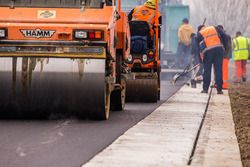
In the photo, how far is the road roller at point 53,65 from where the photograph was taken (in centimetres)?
1091

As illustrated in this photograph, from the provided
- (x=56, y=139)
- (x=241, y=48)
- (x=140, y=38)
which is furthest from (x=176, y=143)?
(x=241, y=48)

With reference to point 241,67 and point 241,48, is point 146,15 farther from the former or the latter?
point 241,48

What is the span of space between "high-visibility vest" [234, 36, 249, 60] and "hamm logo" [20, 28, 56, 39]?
19.8 m

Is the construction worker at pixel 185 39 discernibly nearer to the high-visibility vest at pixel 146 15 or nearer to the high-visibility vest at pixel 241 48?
the high-visibility vest at pixel 241 48

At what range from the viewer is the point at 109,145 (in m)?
8.25

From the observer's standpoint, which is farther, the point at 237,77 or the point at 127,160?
the point at 237,77

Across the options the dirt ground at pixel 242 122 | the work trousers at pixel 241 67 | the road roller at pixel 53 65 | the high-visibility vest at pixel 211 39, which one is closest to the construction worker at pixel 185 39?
the work trousers at pixel 241 67

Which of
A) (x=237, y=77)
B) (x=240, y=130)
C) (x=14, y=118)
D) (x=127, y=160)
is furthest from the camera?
(x=237, y=77)

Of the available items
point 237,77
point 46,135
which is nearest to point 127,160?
point 46,135

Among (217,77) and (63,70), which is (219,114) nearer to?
(63,70)

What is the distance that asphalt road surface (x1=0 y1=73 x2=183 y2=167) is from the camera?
23.8ft

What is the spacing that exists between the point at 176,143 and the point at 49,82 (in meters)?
2.88

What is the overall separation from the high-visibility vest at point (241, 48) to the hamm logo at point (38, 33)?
1977cm

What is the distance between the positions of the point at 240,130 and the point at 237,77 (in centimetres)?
1972
